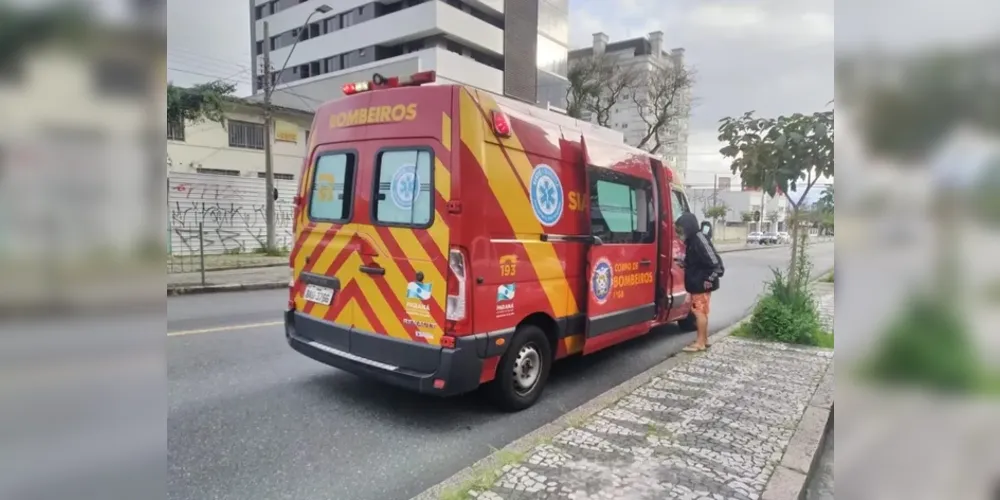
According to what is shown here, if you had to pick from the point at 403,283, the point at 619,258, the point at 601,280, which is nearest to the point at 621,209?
the point at 619,258

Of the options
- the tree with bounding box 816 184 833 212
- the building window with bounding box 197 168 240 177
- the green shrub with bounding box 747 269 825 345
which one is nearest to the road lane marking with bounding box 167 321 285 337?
the green shrub with bounding box 747 269 825 345

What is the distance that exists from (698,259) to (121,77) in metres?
6.27

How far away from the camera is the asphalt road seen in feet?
10.6

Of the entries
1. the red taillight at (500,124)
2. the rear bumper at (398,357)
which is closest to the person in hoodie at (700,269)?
the red taillight at (500,124)

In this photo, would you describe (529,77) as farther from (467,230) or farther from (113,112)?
(113,112)

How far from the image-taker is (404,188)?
4.15m

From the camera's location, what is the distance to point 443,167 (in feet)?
12.8

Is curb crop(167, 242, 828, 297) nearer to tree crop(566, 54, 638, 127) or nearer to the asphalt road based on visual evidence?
the asphalt road

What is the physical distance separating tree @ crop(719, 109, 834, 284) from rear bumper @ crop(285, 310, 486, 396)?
4556 millimetres

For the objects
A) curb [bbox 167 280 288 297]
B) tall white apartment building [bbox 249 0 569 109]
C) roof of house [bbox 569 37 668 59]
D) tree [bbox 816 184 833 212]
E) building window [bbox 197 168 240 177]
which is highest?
tall white apartment building [bbox 249 0 569 109]

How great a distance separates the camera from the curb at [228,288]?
11.0 meters

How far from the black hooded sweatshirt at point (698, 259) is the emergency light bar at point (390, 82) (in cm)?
365

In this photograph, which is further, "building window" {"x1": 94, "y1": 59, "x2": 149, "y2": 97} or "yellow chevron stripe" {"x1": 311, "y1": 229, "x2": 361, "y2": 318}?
"yellow chevron stripe" {"x1": 311, "y1": 229, "x2": 361, "y2": 318}

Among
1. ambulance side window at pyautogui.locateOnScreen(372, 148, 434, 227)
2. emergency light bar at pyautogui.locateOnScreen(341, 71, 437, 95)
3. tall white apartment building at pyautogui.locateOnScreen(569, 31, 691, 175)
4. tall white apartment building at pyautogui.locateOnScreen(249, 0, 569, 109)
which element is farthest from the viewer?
tall white apartment building at pyautogui.locateOnScreen(249, 0, 569, 109)
